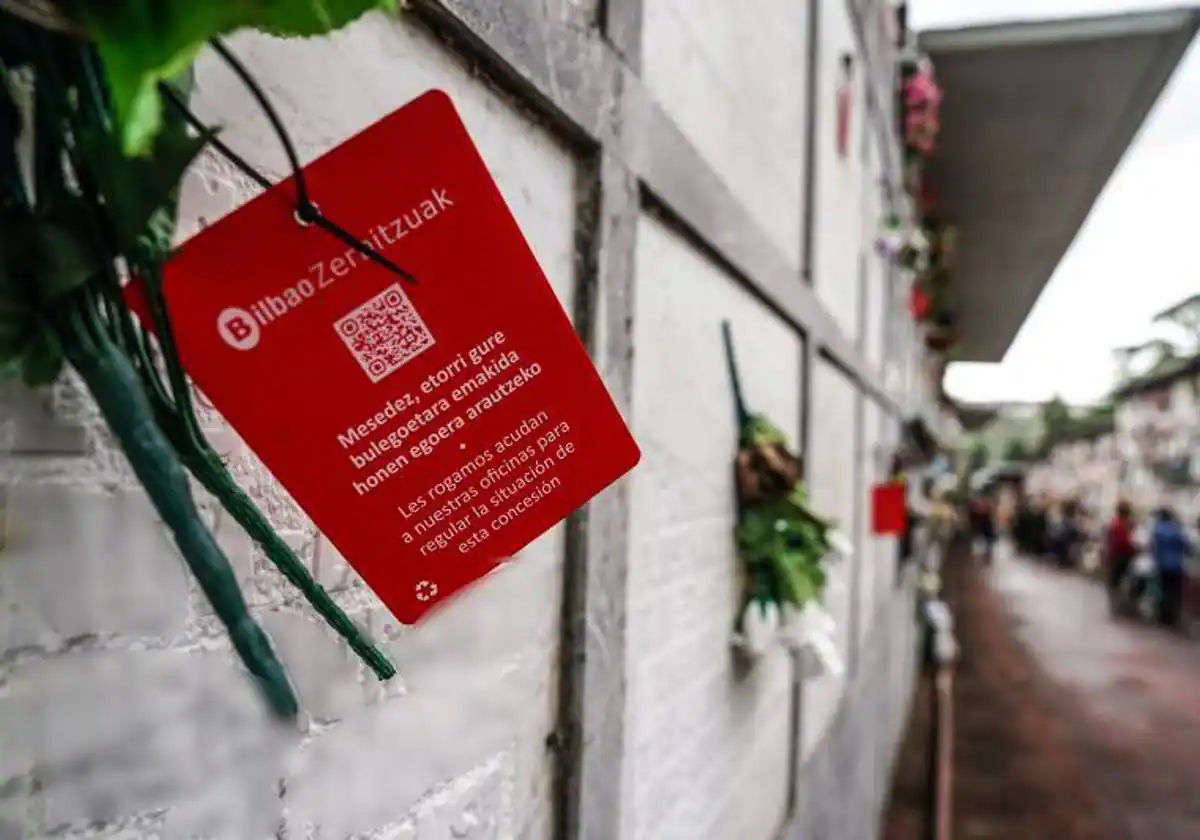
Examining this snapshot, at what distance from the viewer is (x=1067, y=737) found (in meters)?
8.17

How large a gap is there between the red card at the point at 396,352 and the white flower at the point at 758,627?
146 cm

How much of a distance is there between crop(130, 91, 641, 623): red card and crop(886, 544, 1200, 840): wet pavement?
6.24m

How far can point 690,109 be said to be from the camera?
165 cm

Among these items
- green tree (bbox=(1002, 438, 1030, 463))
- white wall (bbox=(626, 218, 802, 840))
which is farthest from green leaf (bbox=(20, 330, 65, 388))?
green tree (bbox=(1002, 438, 1030, 463))

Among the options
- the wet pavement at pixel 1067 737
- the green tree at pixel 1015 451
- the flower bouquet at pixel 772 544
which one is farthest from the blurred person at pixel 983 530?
the flower bouquet at pixel 772 544

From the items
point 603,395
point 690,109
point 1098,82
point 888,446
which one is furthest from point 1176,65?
point 603,395

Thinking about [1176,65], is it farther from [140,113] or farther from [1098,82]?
[140,113]

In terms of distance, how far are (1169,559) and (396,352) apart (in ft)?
49.9

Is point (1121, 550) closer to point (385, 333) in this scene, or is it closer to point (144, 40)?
point (385, 333)

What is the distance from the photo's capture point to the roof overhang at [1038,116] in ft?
16.6

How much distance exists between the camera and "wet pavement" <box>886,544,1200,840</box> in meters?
6.32

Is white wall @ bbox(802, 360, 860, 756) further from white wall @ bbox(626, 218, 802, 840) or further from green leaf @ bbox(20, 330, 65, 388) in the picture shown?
green leaf @ bbox(20, 330, 65, 388)

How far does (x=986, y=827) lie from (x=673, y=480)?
5547mm

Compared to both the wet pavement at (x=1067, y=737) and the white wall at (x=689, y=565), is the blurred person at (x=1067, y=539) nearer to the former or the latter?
the wet pavement at (x=1067, y=737)
